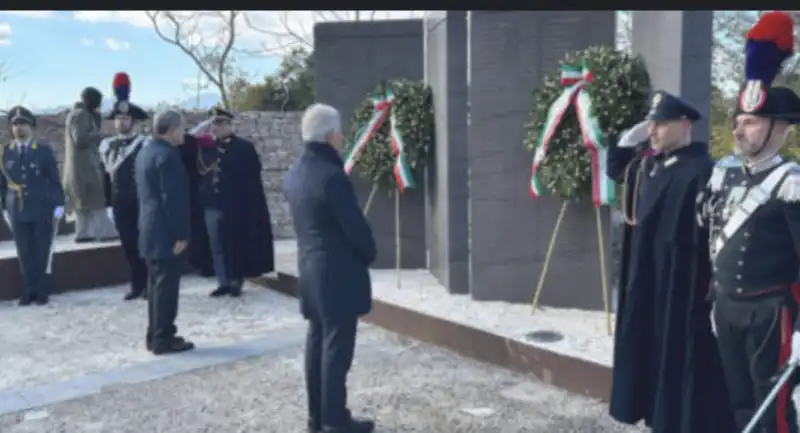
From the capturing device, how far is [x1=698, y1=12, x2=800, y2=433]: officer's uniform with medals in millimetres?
3410

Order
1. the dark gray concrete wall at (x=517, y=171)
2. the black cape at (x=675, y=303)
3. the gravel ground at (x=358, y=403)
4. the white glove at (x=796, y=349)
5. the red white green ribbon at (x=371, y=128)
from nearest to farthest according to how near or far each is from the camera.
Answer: the white glove at (x=796, y=349) < the black cape at (x=675, y=303) < the gravel ground at (x=358, y=403) < the dark gray concrete wall at (x=517, y=171) < the red white green ribbon at (x=371, y=128)

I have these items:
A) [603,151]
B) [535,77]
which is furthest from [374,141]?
[603,151]

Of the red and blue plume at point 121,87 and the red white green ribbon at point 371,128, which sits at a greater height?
the red and blue plume at point 121,87

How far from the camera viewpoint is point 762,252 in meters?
3.46

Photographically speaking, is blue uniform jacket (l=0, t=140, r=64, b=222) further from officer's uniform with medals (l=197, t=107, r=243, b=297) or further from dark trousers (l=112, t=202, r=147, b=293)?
officer's uniform with medals (l=197, t=107, r=243, b=297)

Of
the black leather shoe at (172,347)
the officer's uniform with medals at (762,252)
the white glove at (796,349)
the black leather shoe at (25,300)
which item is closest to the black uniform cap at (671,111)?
the officer's uniform with medals at (762,252)

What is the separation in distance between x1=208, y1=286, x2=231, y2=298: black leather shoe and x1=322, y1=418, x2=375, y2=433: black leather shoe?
4.04 meters

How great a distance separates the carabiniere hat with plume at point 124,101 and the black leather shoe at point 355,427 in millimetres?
4584

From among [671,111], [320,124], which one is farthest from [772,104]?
[320,124]

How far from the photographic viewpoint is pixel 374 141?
8.44 meters

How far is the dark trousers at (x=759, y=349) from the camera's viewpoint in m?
3.42

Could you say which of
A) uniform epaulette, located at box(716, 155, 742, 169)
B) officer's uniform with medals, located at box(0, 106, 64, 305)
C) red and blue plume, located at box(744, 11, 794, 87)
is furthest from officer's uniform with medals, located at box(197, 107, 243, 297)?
red and blue plume, located at box(744, 11, 794, 87)

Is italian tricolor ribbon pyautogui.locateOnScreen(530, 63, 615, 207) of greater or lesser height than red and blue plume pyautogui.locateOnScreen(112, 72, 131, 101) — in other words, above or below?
below

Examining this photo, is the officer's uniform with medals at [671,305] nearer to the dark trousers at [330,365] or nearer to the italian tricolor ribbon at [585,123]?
the dark trousers at [330,365]
